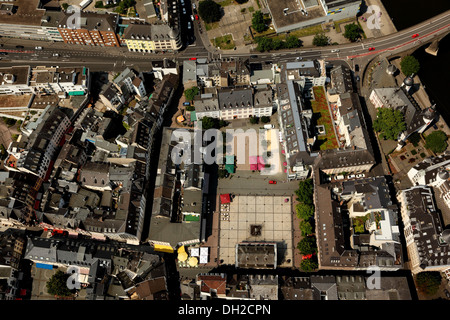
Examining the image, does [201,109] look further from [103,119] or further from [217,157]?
[103,119]

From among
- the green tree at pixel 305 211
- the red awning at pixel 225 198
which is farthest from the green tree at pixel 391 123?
the red awning at pixel 225 198

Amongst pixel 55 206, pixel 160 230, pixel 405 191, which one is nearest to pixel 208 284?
pixel 160 230

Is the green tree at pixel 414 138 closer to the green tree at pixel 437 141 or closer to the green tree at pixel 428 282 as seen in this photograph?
the green tree at pixel 437 141

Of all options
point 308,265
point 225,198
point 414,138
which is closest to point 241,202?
point 225,198

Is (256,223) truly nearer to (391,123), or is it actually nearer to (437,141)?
(391,123)

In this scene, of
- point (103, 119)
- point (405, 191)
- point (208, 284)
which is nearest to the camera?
point (208, 284)
